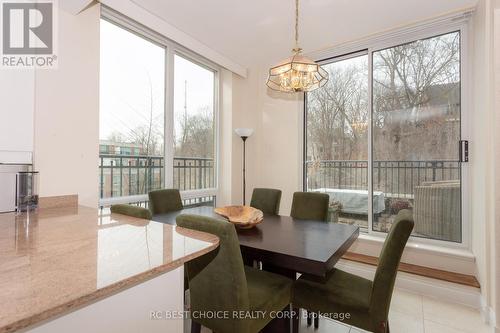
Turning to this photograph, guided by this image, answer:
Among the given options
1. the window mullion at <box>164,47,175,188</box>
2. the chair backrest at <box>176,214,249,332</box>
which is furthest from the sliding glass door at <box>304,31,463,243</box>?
the chair backrest at <box>176,214,249,332</box>

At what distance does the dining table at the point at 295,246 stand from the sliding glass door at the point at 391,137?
1.39 meters

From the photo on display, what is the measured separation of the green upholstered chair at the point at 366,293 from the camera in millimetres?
1387

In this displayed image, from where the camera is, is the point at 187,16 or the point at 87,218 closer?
the point at 87,218

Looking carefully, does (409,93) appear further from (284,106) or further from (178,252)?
(178,252)

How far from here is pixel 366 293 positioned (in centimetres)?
155

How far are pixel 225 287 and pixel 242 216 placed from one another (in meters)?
0.88

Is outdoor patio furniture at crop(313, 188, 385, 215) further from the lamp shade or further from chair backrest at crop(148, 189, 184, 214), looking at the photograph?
chair backrest at crop(148, 189, 184, 214)

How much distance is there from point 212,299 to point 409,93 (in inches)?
118

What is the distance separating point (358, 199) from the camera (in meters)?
3.30

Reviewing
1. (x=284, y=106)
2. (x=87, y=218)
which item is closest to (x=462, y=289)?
(x=284, y=106)

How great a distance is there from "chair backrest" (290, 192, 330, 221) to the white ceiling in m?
1.86

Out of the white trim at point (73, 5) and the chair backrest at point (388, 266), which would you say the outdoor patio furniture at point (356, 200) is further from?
the white trim at point (73, 5)

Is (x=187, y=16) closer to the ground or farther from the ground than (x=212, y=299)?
farther from the ground

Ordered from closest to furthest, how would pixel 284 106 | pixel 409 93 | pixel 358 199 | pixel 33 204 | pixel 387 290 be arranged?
pixel 387 290 < pixel 33 204 < pixel 409 93 < pixel 358 199 < pixel 284 106
